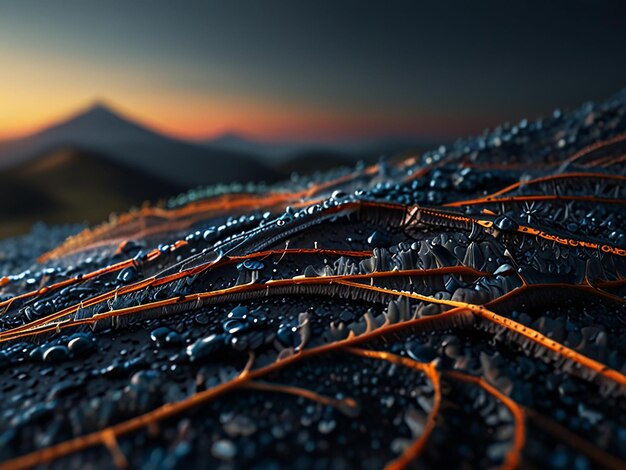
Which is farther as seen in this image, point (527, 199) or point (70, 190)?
point (70, 190)

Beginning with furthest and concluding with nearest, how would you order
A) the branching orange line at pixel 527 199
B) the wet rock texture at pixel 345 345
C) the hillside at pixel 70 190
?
1. the hillside at pixel 70 190
2. the branching orange line at pixel 527 199
3. the wet rock texture at pixel 345 345

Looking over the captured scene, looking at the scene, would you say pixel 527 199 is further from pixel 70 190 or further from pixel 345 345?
pixel 70 190

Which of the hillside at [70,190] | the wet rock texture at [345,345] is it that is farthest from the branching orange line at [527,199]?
the hillside at [70,190]

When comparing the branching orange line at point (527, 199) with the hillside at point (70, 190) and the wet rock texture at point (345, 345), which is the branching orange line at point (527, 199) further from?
the hillside at point (70, 190)

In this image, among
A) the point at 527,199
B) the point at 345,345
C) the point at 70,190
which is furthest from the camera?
the point at 70,190

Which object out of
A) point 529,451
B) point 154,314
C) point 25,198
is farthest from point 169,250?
point 25,198

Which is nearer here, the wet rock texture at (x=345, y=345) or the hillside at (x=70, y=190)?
the wet rock texture at (x=345, y=345)

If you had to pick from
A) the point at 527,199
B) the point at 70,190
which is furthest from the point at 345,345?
the point at 70,190

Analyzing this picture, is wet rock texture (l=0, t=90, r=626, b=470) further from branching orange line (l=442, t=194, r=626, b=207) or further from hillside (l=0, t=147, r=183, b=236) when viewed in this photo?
hillside (l=0, t=147, r=183, b=236)
